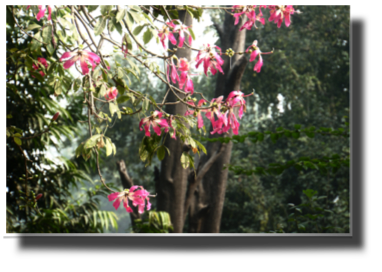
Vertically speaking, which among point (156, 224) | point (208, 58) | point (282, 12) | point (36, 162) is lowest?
point (156, 224)

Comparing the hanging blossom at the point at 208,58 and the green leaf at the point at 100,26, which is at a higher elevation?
the green leaf at the point at 100,26

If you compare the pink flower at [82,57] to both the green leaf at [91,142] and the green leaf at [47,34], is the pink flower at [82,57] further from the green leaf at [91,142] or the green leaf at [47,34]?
the green leaf at [91,142]

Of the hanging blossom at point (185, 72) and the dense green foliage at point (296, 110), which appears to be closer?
the hanging blossom at point (185, 72)

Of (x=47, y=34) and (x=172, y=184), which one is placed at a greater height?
(x=47, y=34)

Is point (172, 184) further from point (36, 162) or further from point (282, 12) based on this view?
point (282, 12)

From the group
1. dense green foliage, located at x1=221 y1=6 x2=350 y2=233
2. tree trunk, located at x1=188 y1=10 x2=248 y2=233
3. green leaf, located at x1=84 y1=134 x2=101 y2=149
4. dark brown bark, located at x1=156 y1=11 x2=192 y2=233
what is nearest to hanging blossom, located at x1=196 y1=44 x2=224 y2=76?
green leaf, located at x1=84 y1=134 x2=101 y2=149

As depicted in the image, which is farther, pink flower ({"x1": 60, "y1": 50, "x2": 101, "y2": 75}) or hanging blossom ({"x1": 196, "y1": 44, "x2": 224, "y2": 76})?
hanging blossom ({"x1": 196, "y1": 44, "x2": 224, "y2": 76})

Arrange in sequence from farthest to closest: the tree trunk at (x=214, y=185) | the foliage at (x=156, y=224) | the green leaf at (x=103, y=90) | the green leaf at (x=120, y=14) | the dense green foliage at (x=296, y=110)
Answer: the dense green foliage at (x=296, y=110), the tree trunk at (x=214, y=185), the foliage at (x=156, y=224), the green leaf at (x=103, y=90), the green leaf at (x=120, y=14)

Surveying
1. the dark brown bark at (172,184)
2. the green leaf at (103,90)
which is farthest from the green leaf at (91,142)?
the dark brown bark at (172,184)

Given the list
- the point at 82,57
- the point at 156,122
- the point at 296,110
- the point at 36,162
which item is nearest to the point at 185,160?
the point at 156,122

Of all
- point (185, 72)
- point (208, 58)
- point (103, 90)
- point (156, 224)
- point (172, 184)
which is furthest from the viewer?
point (172, 184)

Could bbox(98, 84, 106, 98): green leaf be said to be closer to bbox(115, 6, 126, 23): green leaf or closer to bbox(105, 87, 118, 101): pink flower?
bbox(105, 87, 118, 101): pink flower

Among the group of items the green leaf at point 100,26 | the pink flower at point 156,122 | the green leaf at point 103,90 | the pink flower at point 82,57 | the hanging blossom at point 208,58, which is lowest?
the pink flower at point 156,122
